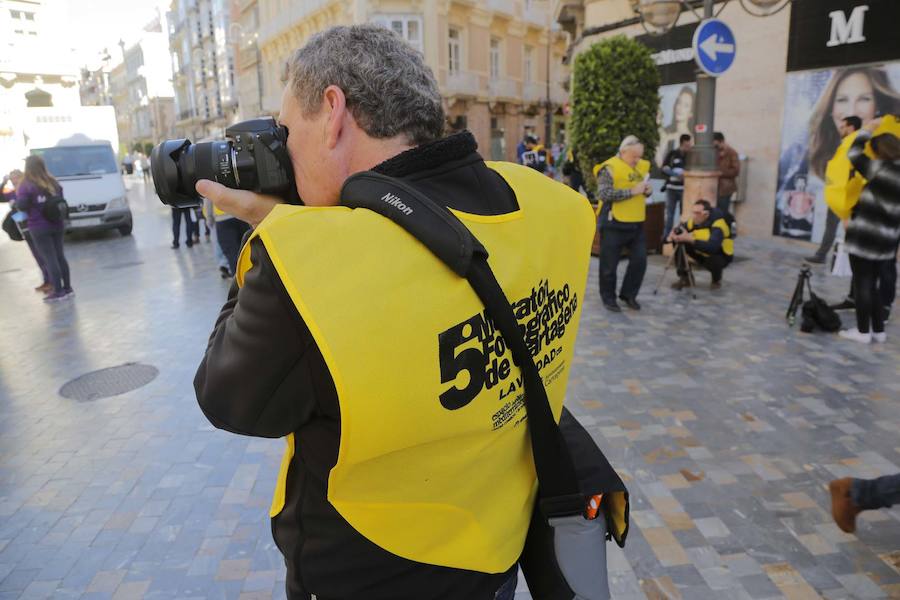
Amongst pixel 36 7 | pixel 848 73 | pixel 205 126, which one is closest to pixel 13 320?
pixel 848 73

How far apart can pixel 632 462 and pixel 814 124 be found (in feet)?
29.1

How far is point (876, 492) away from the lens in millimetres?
2855

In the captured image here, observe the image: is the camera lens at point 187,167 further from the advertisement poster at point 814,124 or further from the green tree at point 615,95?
the advertisement poster at point 814,124

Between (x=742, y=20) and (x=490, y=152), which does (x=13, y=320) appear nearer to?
(x=742, y=20)

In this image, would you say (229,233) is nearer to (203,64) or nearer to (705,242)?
(705,242)

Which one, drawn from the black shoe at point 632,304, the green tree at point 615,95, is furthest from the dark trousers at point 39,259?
the green tree at point 615,95

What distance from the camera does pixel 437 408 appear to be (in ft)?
3.57

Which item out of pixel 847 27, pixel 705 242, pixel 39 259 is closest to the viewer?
pixel 705 242

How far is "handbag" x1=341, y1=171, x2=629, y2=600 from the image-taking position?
106 centimetres

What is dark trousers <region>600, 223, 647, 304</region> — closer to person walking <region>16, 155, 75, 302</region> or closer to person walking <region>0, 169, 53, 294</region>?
person walking <region>16, 155, 75, 302</region>

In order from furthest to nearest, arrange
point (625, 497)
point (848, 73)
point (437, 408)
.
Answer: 1. point (848, 73)
2. point (625, 497)
3. point (437, 408)

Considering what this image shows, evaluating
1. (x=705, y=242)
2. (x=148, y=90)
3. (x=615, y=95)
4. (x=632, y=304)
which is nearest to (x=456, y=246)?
(x=632, y=304)

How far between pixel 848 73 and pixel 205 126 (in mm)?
59927

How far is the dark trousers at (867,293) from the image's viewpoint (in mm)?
5562
